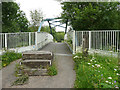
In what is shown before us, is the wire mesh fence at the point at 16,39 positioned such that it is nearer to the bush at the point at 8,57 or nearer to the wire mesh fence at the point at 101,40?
the bush at the point at 8,57

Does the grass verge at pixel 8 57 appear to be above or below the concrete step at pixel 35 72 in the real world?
above

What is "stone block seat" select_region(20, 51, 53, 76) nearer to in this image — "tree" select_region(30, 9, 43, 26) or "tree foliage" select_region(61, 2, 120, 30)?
"tree foliage" select_region(61, 2, 120, 30)

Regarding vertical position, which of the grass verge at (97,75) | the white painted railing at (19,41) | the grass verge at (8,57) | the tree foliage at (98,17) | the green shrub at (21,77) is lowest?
the green shrub at (21,77)

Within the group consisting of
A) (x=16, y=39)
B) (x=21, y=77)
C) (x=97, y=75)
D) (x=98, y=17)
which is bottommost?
(x=21, y=77)

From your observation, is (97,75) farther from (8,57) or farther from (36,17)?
(36,17)

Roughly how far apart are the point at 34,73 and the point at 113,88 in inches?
93.8

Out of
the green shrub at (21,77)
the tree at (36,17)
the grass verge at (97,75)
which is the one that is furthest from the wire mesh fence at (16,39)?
the tree at (36,17)

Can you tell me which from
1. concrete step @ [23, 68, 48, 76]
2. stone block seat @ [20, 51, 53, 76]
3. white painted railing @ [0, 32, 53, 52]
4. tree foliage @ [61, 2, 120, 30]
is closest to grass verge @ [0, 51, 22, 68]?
white painted railing @ [0, 32, 53, 52]

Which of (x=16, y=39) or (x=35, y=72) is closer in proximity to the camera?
(x=35, y=72)

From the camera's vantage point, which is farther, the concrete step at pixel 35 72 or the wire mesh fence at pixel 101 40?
the wire mesh fence at pixel 101 40

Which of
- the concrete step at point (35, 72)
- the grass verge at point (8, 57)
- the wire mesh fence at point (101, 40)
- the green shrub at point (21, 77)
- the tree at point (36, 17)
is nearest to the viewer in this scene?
the green shrub at point (21, 77)


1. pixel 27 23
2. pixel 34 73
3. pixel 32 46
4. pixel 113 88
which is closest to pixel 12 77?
pixel 34 73

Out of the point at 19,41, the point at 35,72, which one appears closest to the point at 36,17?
the point at 19,41

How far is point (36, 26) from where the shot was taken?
16281 millimetres
